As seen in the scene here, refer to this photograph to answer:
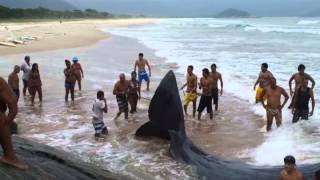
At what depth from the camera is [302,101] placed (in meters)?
11.5

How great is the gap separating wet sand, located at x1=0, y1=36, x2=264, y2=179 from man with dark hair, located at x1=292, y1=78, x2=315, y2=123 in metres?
0.94

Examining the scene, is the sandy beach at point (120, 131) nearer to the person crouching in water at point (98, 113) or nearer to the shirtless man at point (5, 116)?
the person crouching in water at point (98, 113)

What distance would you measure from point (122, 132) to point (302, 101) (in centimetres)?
405

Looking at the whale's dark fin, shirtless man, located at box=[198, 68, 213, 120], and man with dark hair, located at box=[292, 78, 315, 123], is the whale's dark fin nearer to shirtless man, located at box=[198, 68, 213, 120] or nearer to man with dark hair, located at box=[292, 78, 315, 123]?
man with dark hair, located at box=[292, 78, 315, 123]

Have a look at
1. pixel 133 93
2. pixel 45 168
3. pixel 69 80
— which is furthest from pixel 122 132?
pixel 45 168

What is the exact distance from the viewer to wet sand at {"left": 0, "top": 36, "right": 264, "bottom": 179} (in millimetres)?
8688

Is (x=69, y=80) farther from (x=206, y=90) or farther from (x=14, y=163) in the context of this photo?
(x=14, y=163)

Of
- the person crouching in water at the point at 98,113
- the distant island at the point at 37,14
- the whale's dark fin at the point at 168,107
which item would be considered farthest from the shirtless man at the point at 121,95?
the distant island at the point at 37,14

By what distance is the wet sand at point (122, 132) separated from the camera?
869 cm

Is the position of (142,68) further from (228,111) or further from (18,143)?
(18,143)

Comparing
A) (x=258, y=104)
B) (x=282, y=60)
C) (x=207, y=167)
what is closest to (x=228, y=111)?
(x=258, y=104)

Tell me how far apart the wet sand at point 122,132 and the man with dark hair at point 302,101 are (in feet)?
3.10

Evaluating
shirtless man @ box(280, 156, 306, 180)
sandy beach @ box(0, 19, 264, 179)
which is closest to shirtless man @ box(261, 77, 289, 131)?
sandy beach @ box(0, 19, 264, 179)

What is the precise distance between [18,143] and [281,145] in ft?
19.1
